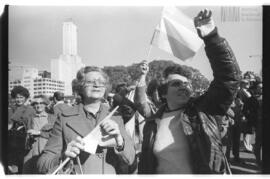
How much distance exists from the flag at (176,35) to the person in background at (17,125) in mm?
1582

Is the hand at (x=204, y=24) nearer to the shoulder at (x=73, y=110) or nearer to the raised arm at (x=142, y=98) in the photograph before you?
the raised arm at (x=142, y=98)

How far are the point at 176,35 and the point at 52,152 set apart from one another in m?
1.77

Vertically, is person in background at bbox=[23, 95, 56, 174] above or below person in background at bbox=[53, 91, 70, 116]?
below

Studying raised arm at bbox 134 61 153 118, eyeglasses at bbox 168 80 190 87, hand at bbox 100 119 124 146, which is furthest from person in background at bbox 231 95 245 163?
hand at bbox 100 119 124 146

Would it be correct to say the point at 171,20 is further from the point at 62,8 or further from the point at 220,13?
the point at 62,8

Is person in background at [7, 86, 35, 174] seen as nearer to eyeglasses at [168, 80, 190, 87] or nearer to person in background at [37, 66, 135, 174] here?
person in background at [37, 66, 135, 174]

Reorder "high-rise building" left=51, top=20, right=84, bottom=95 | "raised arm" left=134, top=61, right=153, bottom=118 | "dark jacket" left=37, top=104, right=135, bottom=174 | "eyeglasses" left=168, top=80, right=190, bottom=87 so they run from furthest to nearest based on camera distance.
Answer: "high-rise building" left=51, top=20, right=84, bottom=95 → "raised arm" left=134, top=61, right=153, bottom=118 → "dark jacket" left=37, top=104, right=135, bottom=174 → "eyeglasses" left=168, top=80, right=190, bottom=87

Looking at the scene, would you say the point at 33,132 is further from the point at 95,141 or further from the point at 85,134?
the point at 95,141

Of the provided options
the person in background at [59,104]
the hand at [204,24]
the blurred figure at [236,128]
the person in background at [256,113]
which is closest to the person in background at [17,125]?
the person in background at [59,104]

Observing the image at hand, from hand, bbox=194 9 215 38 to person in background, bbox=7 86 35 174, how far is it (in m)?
2.05

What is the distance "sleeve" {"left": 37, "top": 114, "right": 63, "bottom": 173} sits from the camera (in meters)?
3.93

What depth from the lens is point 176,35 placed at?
4000 millimetres

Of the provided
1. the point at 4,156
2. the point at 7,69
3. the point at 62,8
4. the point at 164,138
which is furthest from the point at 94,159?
the point at 62,8

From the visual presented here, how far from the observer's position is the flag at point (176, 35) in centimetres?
396
